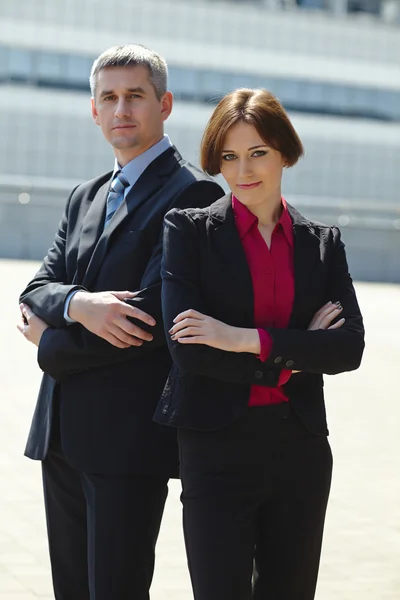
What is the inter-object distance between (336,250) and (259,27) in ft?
104

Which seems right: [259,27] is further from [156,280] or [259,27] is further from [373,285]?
[156,280]

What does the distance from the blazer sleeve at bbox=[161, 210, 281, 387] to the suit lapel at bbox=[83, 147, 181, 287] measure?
0.33 m

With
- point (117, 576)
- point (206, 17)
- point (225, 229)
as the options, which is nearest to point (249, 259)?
point (225, 229)

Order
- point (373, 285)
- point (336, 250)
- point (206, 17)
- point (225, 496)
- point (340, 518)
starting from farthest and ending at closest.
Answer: point (206, 17)
point (373, 285)
point (340, 518)
point (336, 250)
point (225, 496)

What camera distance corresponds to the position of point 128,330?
3.26 metres

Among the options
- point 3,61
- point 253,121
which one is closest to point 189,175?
point 253,121

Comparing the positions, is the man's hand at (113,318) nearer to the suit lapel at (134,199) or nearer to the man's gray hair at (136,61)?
the suit lapel at (134,199)

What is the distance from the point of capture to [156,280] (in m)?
3.34

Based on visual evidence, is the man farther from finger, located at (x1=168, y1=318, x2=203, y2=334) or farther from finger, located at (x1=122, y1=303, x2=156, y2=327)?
finger, located at (x1=168, y1=318, x2=203, y2=334)

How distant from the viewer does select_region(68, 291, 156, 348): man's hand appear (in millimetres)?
3266

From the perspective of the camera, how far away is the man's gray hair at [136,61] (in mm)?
3451

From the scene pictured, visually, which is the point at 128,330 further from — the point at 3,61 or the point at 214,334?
the point at 3,61

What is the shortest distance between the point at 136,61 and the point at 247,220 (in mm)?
648

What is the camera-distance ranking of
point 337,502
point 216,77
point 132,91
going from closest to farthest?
point 132,91, point 337,502, point 216,77
